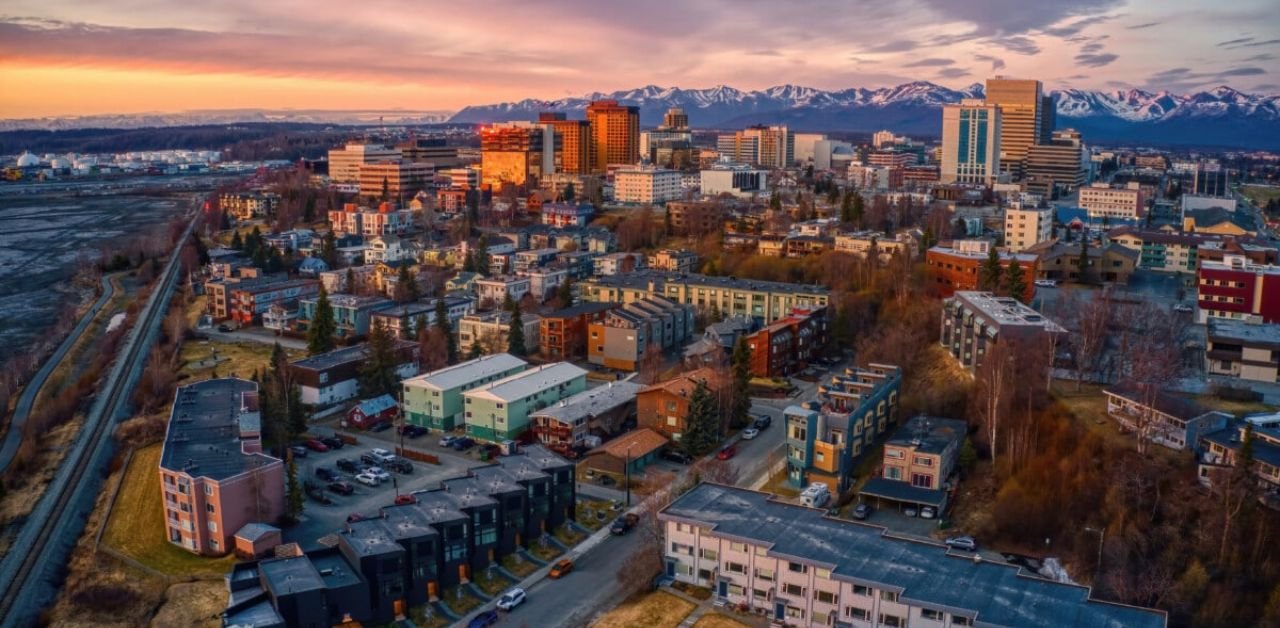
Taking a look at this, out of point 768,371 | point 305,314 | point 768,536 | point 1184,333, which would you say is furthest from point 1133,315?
point 305,314

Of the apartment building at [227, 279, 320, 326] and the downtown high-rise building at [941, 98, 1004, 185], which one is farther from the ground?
the downtown high-rise building at [941, 98, 1004, 185]

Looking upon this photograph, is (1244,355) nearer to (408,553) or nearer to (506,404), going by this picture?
(506,404)

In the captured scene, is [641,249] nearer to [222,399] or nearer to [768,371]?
[768,371]

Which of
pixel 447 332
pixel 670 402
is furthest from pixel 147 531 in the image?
pixel 447 332

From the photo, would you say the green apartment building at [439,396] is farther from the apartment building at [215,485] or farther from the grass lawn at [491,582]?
the grass lawn at [491,582]

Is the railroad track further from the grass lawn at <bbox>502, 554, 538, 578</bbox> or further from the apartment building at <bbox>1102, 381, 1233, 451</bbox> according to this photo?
the apartment building at <bbox>1102, 381, 1233, 451</bbox>

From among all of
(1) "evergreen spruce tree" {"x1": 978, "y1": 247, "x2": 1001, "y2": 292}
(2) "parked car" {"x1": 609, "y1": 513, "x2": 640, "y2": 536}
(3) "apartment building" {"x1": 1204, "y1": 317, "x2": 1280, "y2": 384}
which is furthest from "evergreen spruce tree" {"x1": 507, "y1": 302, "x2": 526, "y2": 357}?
(3) "apartment building" {"x1": 1204, "y1": 317, "x2": 1280, "y2": 384}
